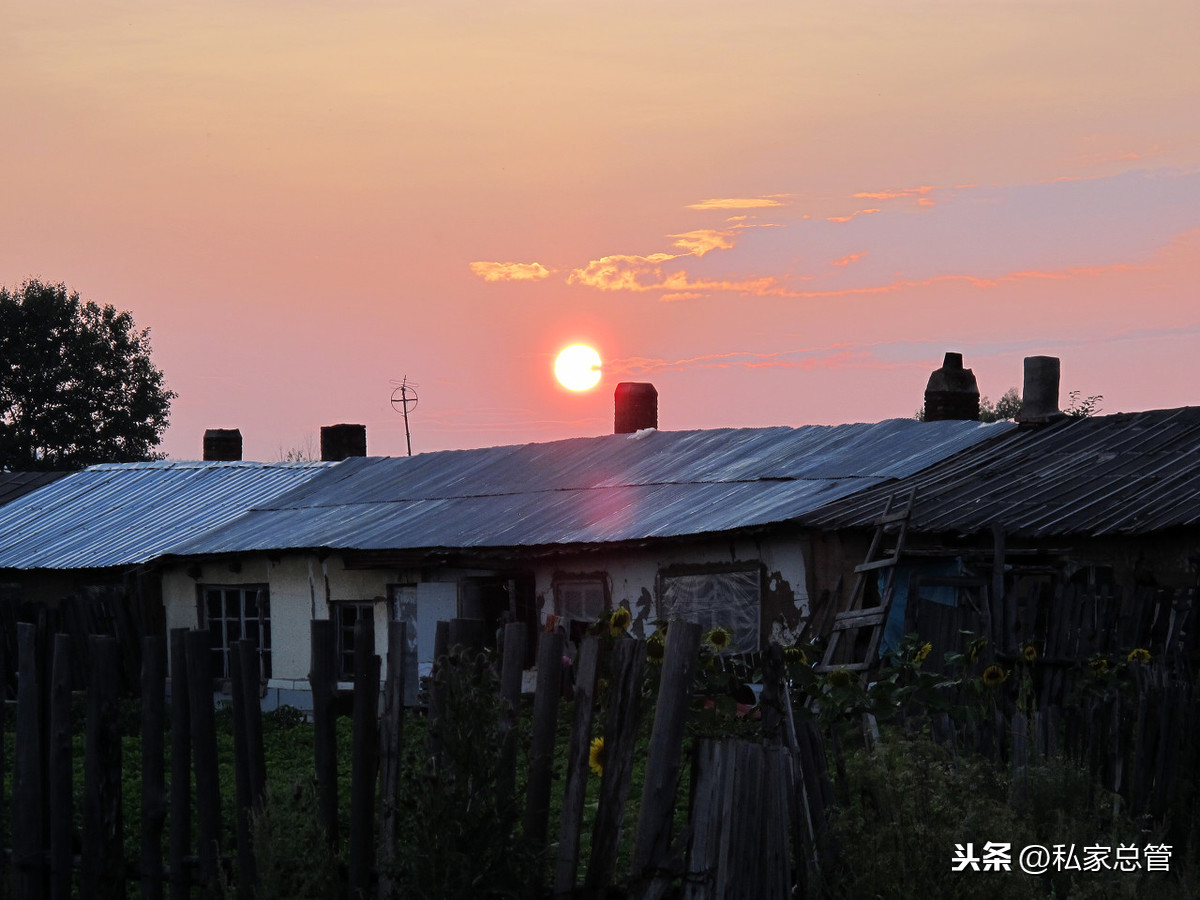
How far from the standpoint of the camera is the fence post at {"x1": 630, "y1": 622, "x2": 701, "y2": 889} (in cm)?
512

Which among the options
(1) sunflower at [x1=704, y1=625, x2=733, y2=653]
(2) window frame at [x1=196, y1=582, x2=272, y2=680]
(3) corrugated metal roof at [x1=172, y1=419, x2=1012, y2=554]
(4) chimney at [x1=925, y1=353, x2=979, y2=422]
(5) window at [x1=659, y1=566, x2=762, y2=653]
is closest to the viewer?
(1) sunflower at [x1=704, y1=625, x2=733, y2=653]

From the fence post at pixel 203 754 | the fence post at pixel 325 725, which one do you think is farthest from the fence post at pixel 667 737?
the fence post at pixel 203 754

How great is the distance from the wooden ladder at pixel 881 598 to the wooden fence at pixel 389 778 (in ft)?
26.4

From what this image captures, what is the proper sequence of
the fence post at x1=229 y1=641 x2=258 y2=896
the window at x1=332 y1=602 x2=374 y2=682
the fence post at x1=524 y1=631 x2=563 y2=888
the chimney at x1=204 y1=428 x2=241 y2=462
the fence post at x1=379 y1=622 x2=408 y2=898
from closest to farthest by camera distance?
the fence post at x1=524 y1=631 x2=563 y2=888 → the fence post at x1=379 y1=622 x2=408 y2=898 → the fence post at x1=229 y1=641 x2=258 y2=896 → the window at x1=332 y1=602 x2=374 y2=682 → the chimney at x1=204 y1=428 x2=241 y2=462

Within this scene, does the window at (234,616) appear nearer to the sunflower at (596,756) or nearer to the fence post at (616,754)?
the sunflower at (596,756)

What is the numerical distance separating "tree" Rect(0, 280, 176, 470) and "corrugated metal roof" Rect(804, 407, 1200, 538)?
3783 centimetres

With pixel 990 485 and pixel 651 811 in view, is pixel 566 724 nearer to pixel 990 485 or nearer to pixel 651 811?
pixel 990 485

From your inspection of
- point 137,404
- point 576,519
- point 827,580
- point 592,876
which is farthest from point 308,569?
point 137,404

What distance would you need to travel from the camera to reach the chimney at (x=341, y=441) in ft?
103

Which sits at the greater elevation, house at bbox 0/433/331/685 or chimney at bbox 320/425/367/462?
chimney at bbox 320/425/367/462

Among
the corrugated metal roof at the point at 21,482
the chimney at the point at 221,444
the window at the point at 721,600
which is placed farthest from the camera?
the chimney at the point at 221,444

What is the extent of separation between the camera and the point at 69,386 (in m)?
50.5

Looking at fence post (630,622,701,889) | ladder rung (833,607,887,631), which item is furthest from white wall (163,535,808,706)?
fence post (630,622,701,889)

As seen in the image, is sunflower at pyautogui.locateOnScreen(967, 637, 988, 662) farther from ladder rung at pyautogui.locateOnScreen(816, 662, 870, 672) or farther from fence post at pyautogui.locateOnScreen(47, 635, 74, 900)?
ladder rung at pyautogui.locateOnScreen(816, 662, 870, 672)
